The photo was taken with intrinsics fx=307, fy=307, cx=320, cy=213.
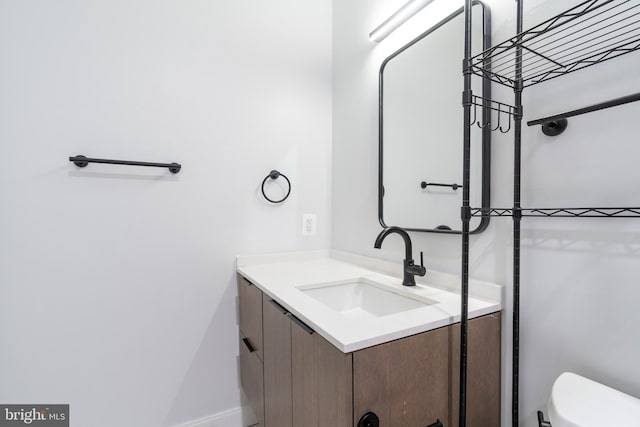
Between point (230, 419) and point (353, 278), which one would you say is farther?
point (230, 419)

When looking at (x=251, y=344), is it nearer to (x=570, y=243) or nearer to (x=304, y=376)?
(x=304, y=376)

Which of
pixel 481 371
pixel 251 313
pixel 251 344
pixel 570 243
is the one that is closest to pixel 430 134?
pixel 570 243

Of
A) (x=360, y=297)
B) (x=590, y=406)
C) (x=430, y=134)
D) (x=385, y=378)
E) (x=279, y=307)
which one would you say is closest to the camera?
(x=590, y=406)

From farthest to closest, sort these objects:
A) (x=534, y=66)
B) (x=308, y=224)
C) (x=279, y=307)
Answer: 1. (x=308, y=224)
2. (x=279, y=307)
3. (x=534, y=66)

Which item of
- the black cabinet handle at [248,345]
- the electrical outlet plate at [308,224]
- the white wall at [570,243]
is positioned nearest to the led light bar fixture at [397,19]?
the white wall at [570,243]

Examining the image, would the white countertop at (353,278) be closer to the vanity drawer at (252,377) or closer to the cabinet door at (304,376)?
the cabinet door at (304,376)

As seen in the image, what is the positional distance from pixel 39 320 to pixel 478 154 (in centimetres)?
178

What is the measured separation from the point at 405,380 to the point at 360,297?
0.56 meters

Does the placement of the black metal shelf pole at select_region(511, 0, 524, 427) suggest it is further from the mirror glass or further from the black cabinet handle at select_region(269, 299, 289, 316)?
the black cabinet handle at select_region(269, 299, 289, 316)

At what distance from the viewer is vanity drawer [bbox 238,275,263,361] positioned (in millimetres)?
1262

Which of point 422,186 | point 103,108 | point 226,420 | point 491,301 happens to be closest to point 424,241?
point 422,186

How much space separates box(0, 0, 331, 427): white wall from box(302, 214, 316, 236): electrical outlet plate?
4 cm

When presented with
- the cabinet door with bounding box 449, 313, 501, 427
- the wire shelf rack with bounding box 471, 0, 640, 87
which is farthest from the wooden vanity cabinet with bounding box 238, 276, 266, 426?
the wire shelf rack with bounding box 471, 0, 640, 87

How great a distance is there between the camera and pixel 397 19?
1330 millimetres
